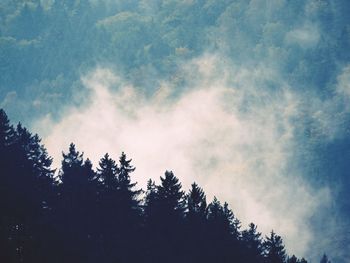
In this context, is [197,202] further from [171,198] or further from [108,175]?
[108,175]

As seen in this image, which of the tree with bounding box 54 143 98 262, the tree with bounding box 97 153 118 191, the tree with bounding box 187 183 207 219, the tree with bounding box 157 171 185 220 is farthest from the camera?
the tree with bounding box 187 183 207 219

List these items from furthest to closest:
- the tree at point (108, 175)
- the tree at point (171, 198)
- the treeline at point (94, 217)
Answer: the tree at point (171, 198), the tree at point (108, 175), the treeline at point (94, 217)

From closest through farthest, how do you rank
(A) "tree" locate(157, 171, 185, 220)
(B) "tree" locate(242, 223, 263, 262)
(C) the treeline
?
1. (C) the treeline
2. (A) "tree" locate(157, 171, 185, 220)
3. (B) "tree" locate(242, 223, 263, 262)

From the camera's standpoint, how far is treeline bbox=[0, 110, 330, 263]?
26.1 meters

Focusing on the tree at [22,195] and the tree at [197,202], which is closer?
the tree at [22,195]

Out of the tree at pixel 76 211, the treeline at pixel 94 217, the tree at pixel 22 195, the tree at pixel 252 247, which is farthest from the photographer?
the tree at pixel 252 247

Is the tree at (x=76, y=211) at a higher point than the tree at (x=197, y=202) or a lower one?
lower

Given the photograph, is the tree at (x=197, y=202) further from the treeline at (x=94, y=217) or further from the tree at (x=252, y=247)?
the tree at (x=252, y=247)

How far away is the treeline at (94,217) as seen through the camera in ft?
85.6

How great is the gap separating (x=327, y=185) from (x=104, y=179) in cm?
15484

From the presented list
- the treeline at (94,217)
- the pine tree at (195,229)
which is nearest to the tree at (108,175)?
the treeline at (94,217)

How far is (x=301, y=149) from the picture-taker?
19788 centimetres

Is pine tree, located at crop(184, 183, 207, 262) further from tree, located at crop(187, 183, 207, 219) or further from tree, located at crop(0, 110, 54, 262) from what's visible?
tree, located at crop(0, 110, 54, 262)

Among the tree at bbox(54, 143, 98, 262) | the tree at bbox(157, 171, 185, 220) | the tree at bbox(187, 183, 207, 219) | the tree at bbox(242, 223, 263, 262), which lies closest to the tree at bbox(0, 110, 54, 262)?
the tree at bbox(54, 143, 98, 262)
